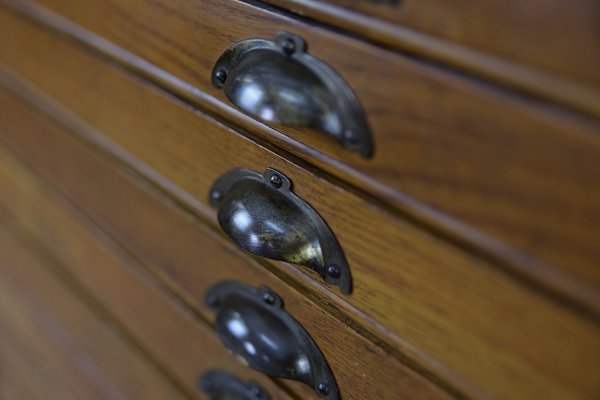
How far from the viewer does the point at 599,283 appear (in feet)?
0.81

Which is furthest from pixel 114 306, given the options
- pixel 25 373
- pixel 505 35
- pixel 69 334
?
pixel 505 35

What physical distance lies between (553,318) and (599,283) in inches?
1.1

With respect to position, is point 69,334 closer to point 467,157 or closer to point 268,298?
point 268,298

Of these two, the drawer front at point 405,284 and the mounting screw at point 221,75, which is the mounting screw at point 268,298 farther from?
the mounting screw at point 221,75

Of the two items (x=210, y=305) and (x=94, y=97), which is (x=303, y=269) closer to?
(x=210, y=305)

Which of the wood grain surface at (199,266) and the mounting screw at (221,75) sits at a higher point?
the mounting screw at (221,75)

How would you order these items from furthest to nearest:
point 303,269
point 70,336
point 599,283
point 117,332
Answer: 1. point 70,336
2. point 117,332
3. point 303,269
4. point 599,283

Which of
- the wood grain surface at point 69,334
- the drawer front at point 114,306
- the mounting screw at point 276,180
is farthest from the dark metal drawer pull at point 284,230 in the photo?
the wood grain surface at point 69,334

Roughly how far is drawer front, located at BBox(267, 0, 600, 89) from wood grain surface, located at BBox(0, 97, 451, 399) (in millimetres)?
180

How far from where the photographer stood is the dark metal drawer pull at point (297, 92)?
305mm

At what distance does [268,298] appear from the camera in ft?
1.40

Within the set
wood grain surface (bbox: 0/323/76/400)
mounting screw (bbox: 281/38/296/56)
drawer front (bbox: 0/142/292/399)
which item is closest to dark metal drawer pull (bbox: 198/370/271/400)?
drawer front (bbox: 0/142/292/399)

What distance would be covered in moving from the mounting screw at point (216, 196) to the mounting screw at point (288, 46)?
13 centimetres

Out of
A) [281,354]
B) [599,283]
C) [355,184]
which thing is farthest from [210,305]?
[599,283]
